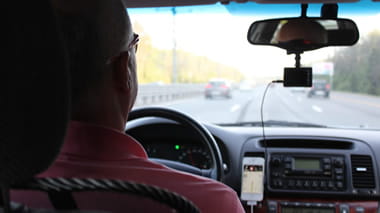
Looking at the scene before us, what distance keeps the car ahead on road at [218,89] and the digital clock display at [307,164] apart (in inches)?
751

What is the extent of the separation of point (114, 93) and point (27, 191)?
16.5 inches

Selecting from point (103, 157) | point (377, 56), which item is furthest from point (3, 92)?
point (377, 56)

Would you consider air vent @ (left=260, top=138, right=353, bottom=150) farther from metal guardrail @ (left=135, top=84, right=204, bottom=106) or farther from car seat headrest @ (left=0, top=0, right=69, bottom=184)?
metal guardrail @ (left=135, top=84, right=204, bottom=106)

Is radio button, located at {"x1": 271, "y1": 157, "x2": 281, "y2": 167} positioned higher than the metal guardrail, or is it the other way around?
radio button, located at {"x1": 271, "y1": 157, "x2": 281, "y2": 167}

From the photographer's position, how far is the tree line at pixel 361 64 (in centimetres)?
552

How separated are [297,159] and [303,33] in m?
1.47

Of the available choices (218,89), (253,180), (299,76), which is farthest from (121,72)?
(218,89)

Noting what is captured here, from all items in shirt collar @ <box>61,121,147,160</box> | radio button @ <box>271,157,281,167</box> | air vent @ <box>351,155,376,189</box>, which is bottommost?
air vent @ <box>351,155,376,189</box>

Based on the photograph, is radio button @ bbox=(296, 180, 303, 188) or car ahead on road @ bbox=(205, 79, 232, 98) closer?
radio button @ bbox=(296, 180, 303, 188)

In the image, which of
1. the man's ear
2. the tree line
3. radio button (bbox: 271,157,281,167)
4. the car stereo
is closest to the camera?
the man's ear

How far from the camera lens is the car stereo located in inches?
153

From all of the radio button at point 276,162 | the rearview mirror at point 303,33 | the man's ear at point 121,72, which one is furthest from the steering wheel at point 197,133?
the man's ear at point 121,72

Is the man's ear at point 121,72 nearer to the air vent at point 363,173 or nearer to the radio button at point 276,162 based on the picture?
the radio button at point 276,162

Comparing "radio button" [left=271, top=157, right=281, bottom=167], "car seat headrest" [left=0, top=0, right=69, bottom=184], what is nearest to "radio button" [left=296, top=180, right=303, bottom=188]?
"radio button" [left=271, top=157, right=281, bottom=167]
